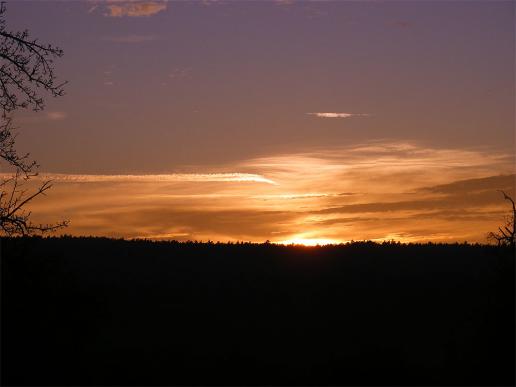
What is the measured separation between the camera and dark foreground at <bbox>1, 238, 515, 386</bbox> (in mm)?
18438

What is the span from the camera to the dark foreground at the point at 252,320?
18.4 m

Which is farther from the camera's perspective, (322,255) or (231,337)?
(322,255)

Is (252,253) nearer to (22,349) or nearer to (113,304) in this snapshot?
(113,304)

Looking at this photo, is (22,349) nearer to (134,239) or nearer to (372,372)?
(372,372)

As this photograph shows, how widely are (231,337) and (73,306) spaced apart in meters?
4.29

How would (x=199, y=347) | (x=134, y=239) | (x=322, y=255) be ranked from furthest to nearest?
1. (x=134, y=239)
2. (x=322, y=255)
3. (x=199, y=347)

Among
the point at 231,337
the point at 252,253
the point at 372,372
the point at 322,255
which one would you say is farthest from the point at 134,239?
the point at 372,372

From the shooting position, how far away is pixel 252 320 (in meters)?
21.6

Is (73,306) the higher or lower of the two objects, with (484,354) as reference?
higher

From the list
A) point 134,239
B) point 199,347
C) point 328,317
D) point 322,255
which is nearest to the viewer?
point 199,347

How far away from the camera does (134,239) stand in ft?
98.5

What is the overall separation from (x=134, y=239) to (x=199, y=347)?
10.9 meters

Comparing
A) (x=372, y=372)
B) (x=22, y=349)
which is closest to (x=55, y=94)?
(x=22, y=349)

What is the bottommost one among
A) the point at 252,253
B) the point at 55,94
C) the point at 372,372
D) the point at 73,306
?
the point at 372,372
